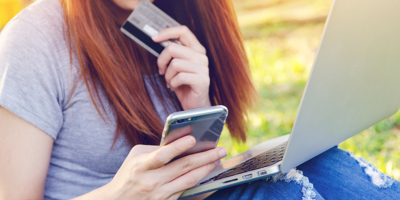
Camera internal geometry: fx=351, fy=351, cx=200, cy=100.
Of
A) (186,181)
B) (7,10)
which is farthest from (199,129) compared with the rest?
(7,10)

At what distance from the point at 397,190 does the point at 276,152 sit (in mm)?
313

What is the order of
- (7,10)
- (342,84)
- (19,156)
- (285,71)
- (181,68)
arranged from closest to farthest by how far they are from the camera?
(342,84) → (19,156) → (181,68) → (285,71) → (7,10)

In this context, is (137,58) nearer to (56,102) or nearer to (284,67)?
(56,102)

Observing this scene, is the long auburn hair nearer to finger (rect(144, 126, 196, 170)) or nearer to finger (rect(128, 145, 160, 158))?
finger (rect(128, 145, 160, 158))

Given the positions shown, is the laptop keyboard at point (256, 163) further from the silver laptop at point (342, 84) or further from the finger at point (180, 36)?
the finger at point (180, 36)

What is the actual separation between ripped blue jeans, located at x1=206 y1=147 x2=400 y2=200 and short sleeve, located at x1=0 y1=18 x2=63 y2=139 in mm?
457

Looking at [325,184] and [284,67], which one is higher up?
[325,184]

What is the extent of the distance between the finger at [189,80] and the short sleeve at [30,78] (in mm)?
306

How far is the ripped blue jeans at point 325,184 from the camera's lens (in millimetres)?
818

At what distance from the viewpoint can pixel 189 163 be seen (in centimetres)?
75

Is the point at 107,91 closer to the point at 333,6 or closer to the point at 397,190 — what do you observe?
the point at 333,6

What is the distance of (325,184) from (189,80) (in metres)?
0.45

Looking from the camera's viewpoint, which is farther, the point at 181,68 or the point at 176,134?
the point at 181,68

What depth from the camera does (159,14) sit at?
41.5 inches
